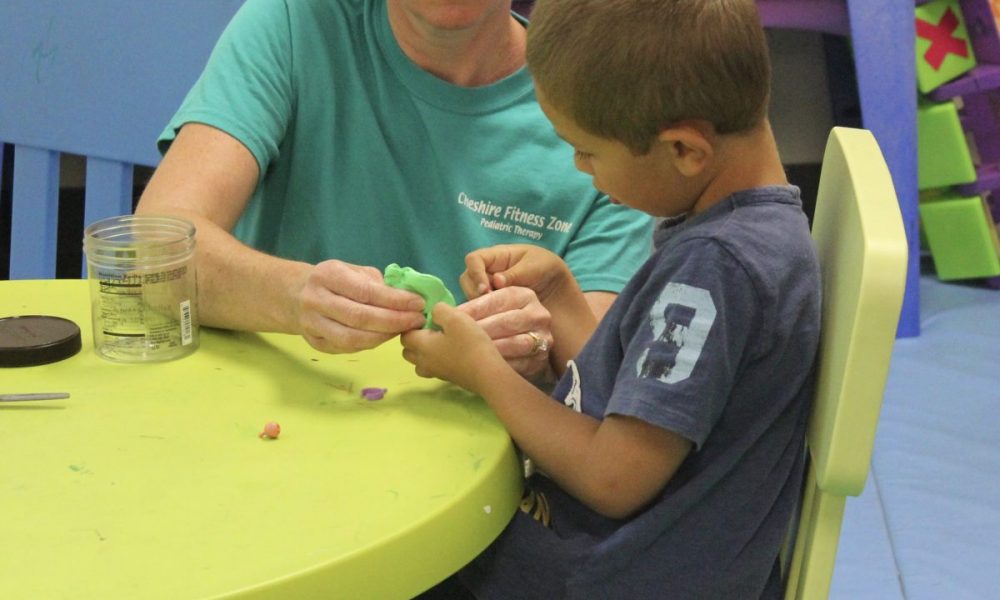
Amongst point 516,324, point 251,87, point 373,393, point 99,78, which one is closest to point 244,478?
point 373,393

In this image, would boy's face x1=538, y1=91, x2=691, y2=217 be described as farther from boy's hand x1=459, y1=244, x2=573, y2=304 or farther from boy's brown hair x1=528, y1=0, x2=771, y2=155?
boy's hand x1=459, y1=244, x2=573, y2=304

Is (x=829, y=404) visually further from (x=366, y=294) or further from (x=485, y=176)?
(x=485, y=176)

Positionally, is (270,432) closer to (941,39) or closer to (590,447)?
(590,447)

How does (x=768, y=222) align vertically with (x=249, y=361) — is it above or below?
above

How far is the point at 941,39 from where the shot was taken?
9.87 ft

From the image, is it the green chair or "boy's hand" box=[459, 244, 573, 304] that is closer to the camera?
the green chair

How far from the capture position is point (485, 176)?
1348mm

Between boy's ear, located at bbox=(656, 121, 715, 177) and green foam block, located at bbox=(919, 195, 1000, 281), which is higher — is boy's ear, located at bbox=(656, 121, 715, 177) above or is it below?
above

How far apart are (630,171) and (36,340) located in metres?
0.56

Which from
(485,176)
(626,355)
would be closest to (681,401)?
(626,355)

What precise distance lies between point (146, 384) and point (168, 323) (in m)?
0.08

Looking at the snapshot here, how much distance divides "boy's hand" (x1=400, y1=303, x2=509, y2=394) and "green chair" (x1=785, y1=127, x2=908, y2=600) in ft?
0.88

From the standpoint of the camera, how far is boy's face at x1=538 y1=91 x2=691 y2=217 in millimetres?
898

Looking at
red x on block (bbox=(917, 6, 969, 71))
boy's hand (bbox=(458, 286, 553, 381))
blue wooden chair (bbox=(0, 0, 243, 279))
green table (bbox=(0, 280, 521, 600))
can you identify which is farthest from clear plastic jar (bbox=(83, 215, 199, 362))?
red x on block (bbox=(917, 6, 969, 71))
